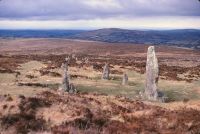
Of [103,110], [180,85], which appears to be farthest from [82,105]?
[180,85]

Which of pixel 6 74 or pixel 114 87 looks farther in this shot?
pixel 6 74

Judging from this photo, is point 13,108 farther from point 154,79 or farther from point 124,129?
point 154,79

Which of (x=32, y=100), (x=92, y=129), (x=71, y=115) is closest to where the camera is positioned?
(x=92, y=129)

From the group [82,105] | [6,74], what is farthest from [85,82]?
[82,105]

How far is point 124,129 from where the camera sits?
2125cm

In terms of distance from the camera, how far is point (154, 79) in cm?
3491

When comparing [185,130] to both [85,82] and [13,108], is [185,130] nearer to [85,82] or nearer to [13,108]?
[13,108]

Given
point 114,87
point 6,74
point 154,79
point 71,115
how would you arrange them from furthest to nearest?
point 6,74 < point 114,87 < point 154,79 < point 71,115

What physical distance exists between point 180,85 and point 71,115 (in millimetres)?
21934

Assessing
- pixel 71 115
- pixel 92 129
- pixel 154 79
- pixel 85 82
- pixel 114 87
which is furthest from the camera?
pixel 85 82

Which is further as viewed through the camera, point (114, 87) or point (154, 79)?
point (114, 87)

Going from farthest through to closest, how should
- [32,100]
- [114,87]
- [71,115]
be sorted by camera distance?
[114,87]
[32,100]
[71,115]

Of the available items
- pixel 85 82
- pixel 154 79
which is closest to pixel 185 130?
pixel 154 79

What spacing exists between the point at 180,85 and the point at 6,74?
1644 cm
